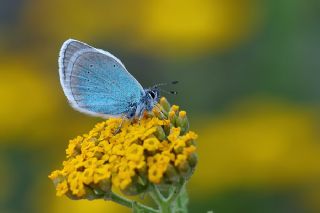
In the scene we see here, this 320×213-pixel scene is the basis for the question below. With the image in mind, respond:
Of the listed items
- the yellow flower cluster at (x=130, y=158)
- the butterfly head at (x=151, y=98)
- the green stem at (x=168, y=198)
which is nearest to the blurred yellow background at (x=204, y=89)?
the butterfly head at (x=151, y=98)

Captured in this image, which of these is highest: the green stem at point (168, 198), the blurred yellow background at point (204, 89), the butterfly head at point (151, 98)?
the blurred yellow background at point (204, 89)

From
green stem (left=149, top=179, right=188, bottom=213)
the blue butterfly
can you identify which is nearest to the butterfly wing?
the blue butterfly

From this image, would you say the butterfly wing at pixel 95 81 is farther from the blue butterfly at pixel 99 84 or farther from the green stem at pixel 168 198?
the green stem at pixel 168 198

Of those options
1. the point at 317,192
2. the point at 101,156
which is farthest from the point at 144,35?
the point at 101,156

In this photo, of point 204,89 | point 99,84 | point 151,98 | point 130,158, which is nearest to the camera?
point 130,158

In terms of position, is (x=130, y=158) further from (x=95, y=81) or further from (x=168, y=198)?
(x=95, y=81)

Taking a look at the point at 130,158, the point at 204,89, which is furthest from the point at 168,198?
the point at 204,89

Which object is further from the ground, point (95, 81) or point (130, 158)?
point (95, 81)

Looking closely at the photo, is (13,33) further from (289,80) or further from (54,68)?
(289,80)

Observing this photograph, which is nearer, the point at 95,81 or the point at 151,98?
the point at 151,98
